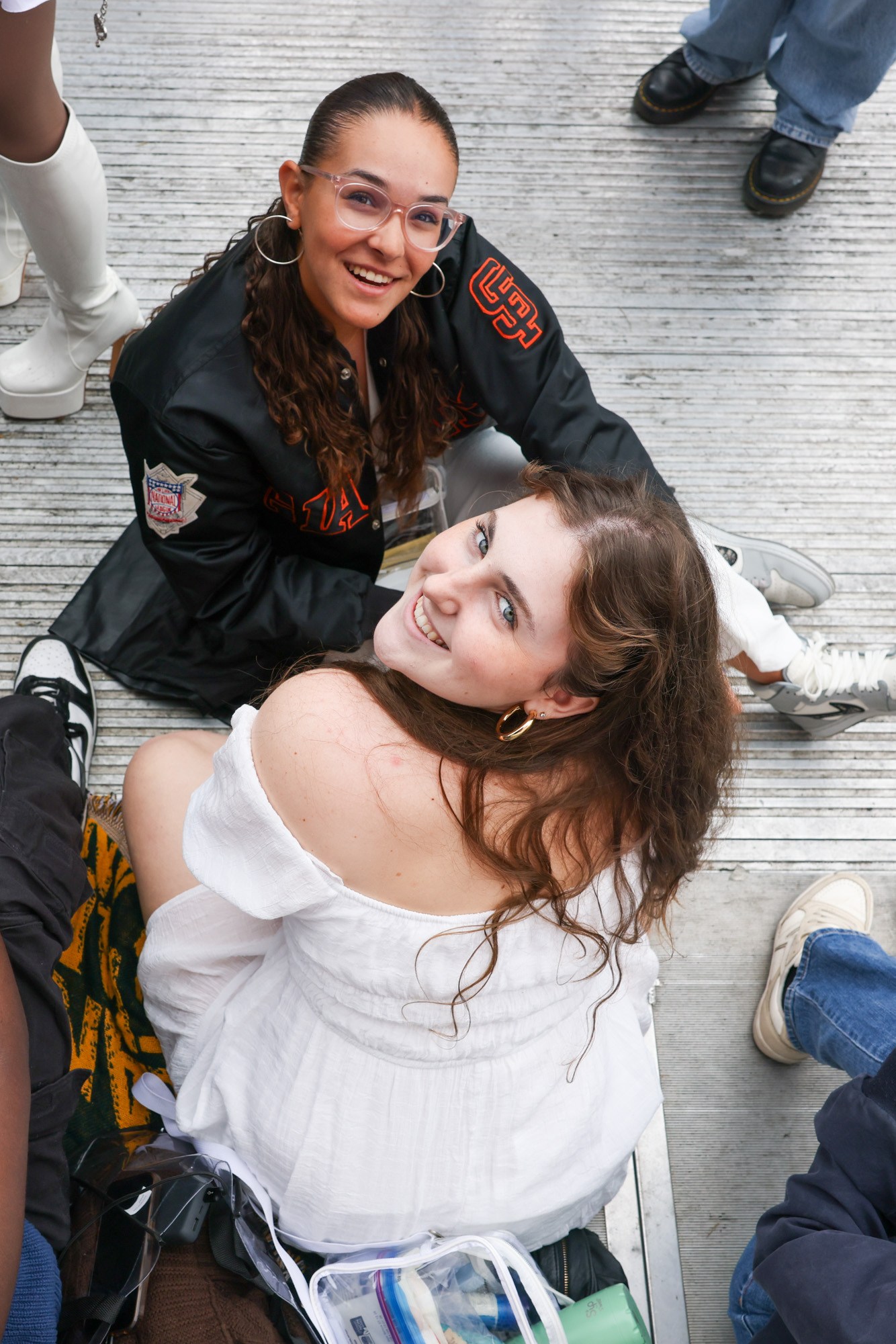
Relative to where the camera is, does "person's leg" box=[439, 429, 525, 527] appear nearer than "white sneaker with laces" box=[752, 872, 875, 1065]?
No

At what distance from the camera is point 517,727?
1124 mm

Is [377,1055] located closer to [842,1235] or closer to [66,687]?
[842,1235]

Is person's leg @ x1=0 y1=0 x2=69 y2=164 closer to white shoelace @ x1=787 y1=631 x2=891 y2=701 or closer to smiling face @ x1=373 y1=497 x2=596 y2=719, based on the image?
smiling face @ x1=373 y1=497 x2=596 y2=719

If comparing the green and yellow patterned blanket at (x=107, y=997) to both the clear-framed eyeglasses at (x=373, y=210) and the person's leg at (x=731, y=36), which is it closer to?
the clear-framed eyeglasses at (x=373, y=210)

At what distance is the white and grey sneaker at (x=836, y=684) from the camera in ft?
5.86

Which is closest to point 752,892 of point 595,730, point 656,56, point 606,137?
point 595,730

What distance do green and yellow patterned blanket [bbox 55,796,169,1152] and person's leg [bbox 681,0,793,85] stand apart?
214 centimetres

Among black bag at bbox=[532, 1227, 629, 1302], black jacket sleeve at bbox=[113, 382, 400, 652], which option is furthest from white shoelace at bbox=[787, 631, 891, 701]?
black bag at bbox=[532, 1227, 629, 1302]

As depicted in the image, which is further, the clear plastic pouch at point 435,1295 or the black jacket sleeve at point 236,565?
the black jacket sleeve at point 236,565

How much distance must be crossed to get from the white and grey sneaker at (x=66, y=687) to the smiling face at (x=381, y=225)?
2.64 ft

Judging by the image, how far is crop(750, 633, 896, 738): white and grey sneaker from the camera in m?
1.79

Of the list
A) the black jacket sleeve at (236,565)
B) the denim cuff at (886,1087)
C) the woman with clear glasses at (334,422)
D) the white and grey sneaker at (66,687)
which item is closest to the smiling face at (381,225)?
the woman with clear glasses at (334,422)

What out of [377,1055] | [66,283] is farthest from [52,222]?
[377,1055]

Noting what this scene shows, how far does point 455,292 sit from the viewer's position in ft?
5.15
